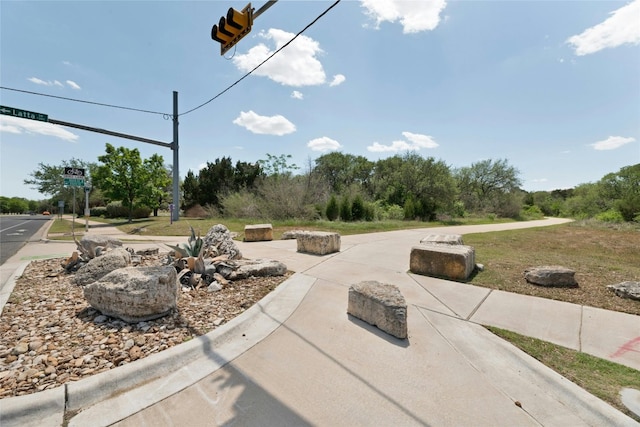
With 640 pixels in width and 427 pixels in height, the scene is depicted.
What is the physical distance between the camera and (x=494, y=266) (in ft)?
20.1

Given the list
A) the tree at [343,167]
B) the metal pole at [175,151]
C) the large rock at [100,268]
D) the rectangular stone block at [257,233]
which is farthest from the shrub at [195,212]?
the large rock at [100,268]

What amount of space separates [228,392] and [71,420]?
1057 mm

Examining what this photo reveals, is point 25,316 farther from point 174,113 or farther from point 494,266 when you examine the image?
point 174,113

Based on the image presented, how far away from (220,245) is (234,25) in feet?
14.3

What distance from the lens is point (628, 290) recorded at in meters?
4.28

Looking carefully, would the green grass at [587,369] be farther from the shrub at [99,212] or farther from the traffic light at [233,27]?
the shrub at [99,212]

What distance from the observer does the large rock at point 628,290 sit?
420cm

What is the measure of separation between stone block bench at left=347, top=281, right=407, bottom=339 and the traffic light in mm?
4324

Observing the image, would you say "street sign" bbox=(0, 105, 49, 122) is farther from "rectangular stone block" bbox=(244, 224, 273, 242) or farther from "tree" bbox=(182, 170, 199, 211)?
"tree" bbox=(182, 170, 199, 211)

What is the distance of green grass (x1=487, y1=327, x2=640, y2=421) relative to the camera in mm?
2244

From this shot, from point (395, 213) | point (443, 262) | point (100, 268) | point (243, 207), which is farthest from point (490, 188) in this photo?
point (100, 268)

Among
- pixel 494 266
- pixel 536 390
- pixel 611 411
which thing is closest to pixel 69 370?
pixel 536 390

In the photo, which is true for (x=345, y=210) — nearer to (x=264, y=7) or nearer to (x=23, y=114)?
(x=264, y=7)

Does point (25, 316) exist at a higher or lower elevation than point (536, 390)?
higher
